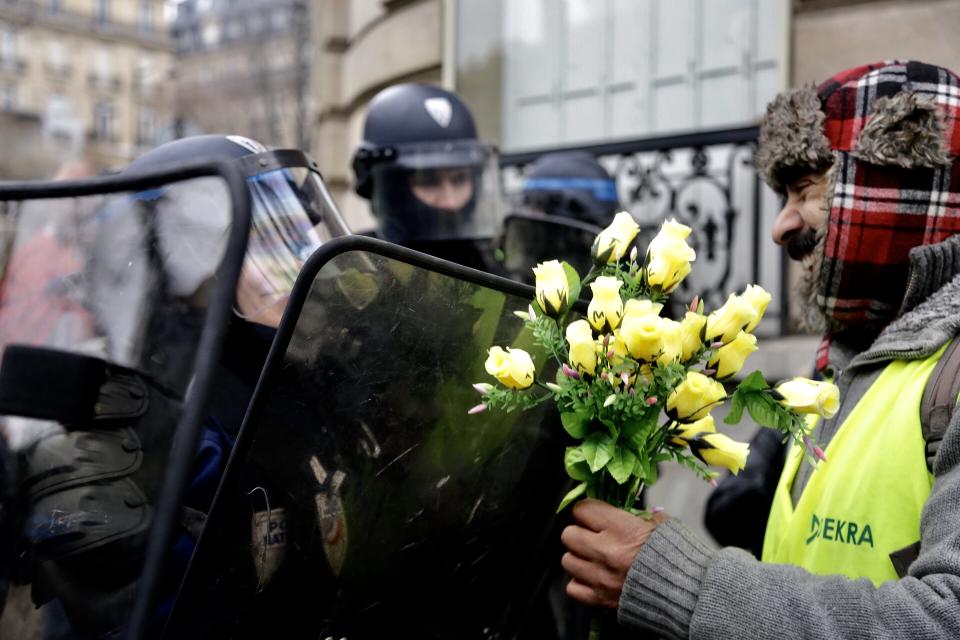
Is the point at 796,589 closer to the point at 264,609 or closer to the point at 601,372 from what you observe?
the point at 601,372

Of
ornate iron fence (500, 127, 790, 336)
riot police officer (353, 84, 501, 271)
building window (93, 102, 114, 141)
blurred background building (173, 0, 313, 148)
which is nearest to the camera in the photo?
riot police officer (353, 84, 501, 271)

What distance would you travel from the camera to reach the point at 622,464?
62.3 inches

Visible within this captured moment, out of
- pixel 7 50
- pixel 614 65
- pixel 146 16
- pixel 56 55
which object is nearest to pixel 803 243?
pixel 614 65

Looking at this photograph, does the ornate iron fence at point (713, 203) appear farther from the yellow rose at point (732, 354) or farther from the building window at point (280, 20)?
the building window at point (280, 20)

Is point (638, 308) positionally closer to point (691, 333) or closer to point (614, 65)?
point (691, 333)

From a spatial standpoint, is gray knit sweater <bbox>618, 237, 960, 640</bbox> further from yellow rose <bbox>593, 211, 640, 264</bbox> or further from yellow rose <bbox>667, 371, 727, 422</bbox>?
yellow rose <bbox>593, 211, 640, 264</bbox>

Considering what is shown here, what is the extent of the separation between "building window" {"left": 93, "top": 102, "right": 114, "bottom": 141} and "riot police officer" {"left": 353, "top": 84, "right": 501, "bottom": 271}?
62430 mm

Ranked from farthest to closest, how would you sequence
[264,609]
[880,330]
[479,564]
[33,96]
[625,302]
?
[33,96]
[880,330]
[479,564]
[625,302]
[264,609]

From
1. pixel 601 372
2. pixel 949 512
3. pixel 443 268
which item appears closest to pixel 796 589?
pixel 949 512

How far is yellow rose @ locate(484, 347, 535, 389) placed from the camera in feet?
5.11

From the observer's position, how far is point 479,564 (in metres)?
1.89

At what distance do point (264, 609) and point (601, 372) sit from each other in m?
0.58

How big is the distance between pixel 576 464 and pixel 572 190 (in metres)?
3.27

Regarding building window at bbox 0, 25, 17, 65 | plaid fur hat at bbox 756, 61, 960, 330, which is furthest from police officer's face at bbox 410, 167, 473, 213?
building window at bbox 0, 25, 17, 65
